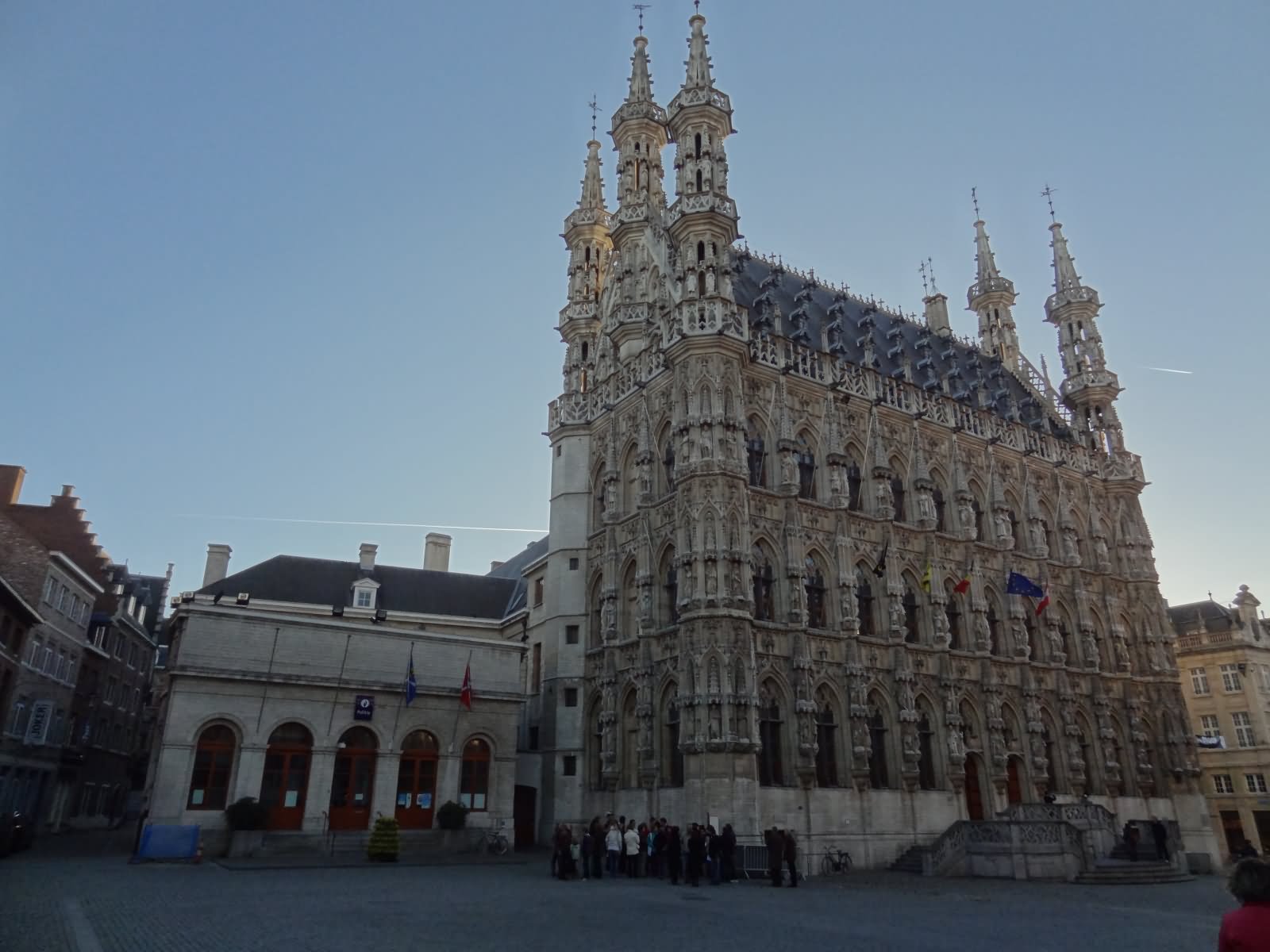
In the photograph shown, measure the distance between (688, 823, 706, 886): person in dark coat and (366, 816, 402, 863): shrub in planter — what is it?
969cm

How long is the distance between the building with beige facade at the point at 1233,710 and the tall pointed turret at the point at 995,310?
23.4 meters

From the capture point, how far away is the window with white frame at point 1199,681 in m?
56.8

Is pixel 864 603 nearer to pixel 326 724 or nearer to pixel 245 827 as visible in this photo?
pixel 326 724

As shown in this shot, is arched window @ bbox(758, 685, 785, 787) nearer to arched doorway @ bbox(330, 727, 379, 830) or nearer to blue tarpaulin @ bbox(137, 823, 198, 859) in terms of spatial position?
arched doorway @ bbox(330, 727, 379, 830)

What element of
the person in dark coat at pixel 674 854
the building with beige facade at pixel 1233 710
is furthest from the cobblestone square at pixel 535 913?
the building with beige facade at pixel 1233 710

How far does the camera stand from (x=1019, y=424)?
142 feet

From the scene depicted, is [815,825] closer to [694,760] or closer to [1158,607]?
[694,760]

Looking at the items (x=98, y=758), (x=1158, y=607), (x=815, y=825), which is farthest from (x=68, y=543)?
(x=1158, y=607)

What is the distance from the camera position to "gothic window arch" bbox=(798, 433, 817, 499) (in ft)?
113

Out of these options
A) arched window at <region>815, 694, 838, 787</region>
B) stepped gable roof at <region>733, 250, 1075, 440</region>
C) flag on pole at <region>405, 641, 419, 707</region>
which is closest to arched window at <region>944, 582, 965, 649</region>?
arched window at <region>815, 694, 838, 787</region>

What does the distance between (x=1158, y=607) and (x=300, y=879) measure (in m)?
40.8

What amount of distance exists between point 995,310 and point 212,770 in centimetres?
4854

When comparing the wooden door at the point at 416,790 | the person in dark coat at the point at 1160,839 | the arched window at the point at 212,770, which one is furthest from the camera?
the wooden door at the point at 416,790

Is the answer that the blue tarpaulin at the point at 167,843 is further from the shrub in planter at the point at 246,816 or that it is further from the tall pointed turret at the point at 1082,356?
the tall pointed turret at the point at 1082,356
